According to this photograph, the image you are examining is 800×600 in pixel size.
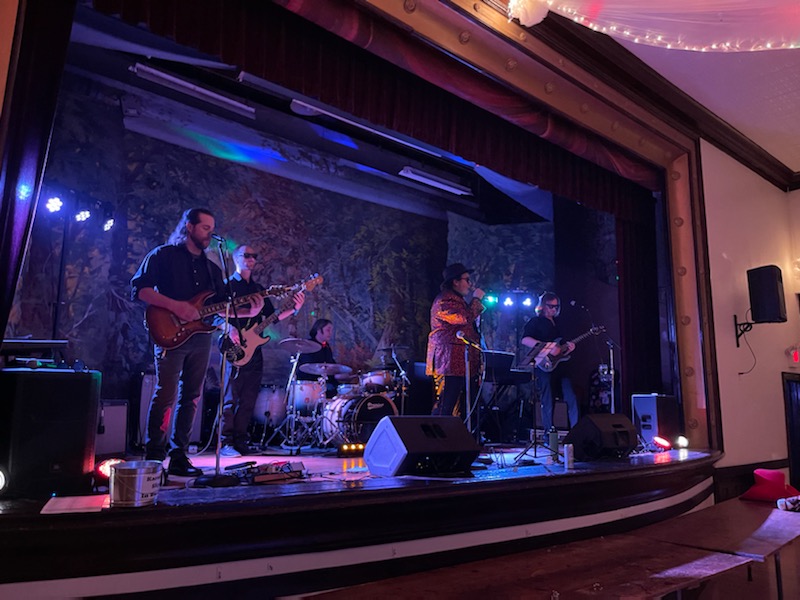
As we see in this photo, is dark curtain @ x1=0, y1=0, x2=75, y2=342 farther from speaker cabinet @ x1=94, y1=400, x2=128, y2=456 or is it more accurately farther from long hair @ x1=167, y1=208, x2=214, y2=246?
speaker cabinet @ x1=94, y1=400, x2=128, y2=456

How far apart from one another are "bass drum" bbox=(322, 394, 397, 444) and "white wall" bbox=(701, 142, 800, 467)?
3308 millimetres

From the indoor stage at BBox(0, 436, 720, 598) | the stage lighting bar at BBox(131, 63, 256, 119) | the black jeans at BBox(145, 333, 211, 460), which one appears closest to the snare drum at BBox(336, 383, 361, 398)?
the indoor stage at BBox(0, 436, 720, 598)

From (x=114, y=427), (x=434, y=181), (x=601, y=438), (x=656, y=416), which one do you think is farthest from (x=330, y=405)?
(x=434, y=181)

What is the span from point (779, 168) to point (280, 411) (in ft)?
21.9

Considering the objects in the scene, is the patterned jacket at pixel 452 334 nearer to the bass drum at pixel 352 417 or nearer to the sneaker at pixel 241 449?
the bass drum at pixel 352 417

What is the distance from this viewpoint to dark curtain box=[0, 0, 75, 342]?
2215 millimetres

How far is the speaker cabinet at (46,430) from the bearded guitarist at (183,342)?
3.25 feet

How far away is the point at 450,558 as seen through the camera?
9.30 feet

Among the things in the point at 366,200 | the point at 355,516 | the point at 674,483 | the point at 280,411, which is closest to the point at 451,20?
the point at 355,516

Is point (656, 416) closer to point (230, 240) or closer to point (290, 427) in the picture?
point (290, 427)

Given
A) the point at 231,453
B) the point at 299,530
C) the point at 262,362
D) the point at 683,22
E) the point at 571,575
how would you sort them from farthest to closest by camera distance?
the point at 262,362 → the point at 231,453 → the point at 683,22 → the point at 571,575 → the point at 299,530

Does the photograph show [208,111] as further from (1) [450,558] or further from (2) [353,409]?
(1) [450,558]

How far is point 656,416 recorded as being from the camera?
17.3 feet

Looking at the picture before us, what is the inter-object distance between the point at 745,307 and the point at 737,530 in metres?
3.68
